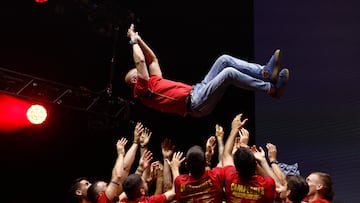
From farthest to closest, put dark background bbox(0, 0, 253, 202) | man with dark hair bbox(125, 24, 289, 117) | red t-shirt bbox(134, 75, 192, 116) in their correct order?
1. dark background bbox(0, 0, 253, 202)
2. red t-shirt bbox(134, 75, 192, 116)
3. man with dark hair bbox(125, 24, 289, 117)

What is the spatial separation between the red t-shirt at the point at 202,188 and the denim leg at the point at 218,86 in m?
0.78

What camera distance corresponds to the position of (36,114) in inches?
284

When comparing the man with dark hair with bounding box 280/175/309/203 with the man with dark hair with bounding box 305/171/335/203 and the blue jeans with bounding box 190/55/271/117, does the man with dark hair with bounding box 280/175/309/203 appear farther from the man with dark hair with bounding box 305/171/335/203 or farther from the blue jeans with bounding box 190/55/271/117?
the blue jeans with bounding box 190/55/271/117

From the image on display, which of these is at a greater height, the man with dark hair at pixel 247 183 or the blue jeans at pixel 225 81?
the blue jeans at pixel 225 81

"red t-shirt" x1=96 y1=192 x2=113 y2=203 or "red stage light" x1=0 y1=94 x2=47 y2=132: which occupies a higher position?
"red stage light" x1=0 y1=94 x2=47 y2=132

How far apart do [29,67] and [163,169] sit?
285cm

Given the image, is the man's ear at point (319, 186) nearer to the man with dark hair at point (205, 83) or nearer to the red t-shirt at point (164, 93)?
the man with dark hair at point (205, 83)

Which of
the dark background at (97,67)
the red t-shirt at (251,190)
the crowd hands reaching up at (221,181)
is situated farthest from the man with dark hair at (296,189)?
the dark background at (97,67)

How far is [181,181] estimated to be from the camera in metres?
4.34

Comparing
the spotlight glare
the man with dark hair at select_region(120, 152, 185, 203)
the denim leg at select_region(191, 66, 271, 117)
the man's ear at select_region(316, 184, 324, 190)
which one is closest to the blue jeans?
the denim leg at select_region(191, 66, 271, 117)

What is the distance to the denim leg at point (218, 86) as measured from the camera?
15.5 feet

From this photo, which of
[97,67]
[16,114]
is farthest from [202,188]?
[97,67]

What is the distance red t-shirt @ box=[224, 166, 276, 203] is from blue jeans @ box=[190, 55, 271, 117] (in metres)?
0.85

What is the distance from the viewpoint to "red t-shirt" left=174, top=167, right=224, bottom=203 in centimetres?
426
